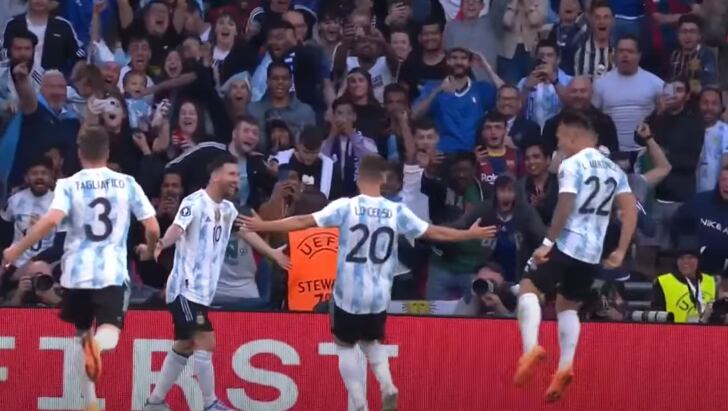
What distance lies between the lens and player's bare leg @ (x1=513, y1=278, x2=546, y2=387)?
14.8 m

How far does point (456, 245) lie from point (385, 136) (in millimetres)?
1770

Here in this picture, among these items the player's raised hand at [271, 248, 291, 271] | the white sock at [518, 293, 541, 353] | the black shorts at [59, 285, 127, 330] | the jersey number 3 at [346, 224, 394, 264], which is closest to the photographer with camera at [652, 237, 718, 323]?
the white sock at [518, 293, 541, 353]

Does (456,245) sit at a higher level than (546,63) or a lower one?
lower

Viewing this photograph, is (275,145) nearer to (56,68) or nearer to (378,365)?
(56,68)

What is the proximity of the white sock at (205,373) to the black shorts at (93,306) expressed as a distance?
38.3 inches

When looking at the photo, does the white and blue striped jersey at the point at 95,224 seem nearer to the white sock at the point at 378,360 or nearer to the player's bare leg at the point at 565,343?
the white sock at the point at 378,360

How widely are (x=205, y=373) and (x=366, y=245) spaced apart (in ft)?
5.61

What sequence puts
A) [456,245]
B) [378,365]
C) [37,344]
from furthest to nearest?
Answer: [456,245] < [37,344] < [378,365]

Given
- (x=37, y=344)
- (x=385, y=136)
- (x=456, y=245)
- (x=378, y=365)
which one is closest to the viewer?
(x=378, y=365)

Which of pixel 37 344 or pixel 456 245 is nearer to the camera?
pixel 37 344

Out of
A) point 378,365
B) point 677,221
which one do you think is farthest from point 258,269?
point 677,221

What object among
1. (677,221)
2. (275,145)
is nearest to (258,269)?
(275,145)

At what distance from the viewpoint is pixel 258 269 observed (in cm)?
1772

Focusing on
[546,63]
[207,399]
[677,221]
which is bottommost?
[207,399]
